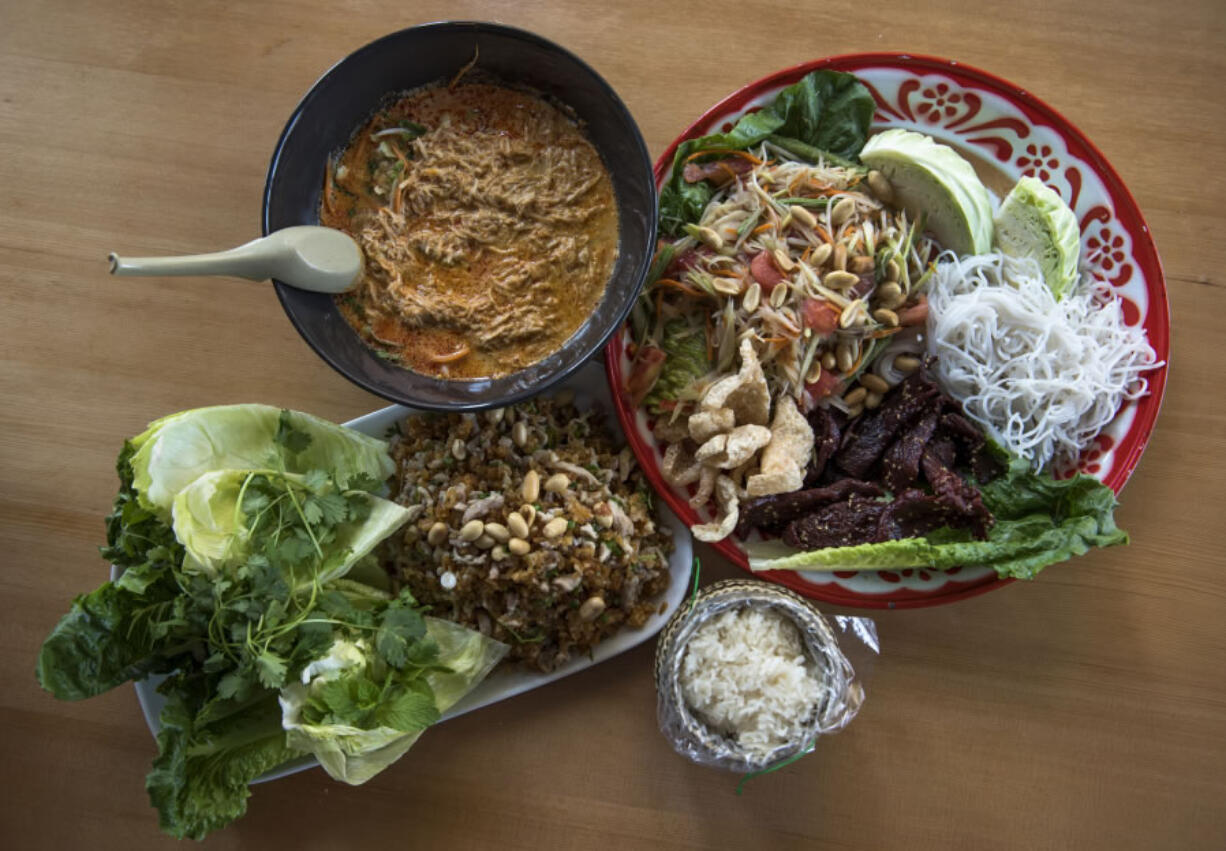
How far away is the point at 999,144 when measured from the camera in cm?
251

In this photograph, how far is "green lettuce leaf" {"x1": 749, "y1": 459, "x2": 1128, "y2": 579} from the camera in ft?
7.30

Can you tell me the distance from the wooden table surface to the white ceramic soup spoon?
1.93ft

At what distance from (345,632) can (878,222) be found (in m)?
1.95

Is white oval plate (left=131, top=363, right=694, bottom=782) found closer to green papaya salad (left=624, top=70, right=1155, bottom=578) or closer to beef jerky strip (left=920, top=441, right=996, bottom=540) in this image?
green papaya salad (left=624, top=70, right=1155, bottom=578)

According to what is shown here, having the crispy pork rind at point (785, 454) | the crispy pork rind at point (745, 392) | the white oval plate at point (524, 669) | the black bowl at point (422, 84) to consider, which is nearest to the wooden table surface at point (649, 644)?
the white oval plate at point (524, 669)

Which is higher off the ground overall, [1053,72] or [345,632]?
[1053,72]

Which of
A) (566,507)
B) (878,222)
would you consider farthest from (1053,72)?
(566,507)

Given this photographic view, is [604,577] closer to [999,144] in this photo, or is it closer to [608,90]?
[608,90]

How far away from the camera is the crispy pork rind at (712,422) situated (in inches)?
89.1

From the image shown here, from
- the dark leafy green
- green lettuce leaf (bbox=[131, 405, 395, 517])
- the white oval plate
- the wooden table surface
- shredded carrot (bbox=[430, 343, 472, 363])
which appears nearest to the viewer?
the dark leafy green

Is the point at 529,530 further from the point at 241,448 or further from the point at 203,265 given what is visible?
the point at 203,265

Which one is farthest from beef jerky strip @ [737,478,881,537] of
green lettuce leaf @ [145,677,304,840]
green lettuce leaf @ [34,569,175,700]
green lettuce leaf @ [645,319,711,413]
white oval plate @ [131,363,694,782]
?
green lettuce leaf @ [34,569,175,700]

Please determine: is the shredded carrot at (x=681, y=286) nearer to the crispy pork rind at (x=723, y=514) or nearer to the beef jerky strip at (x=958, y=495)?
the crispy pork rind at (x=723, y=514)

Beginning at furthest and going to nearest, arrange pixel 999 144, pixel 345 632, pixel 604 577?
pixel 999 144, pixel 604 577, pixel 345 632
